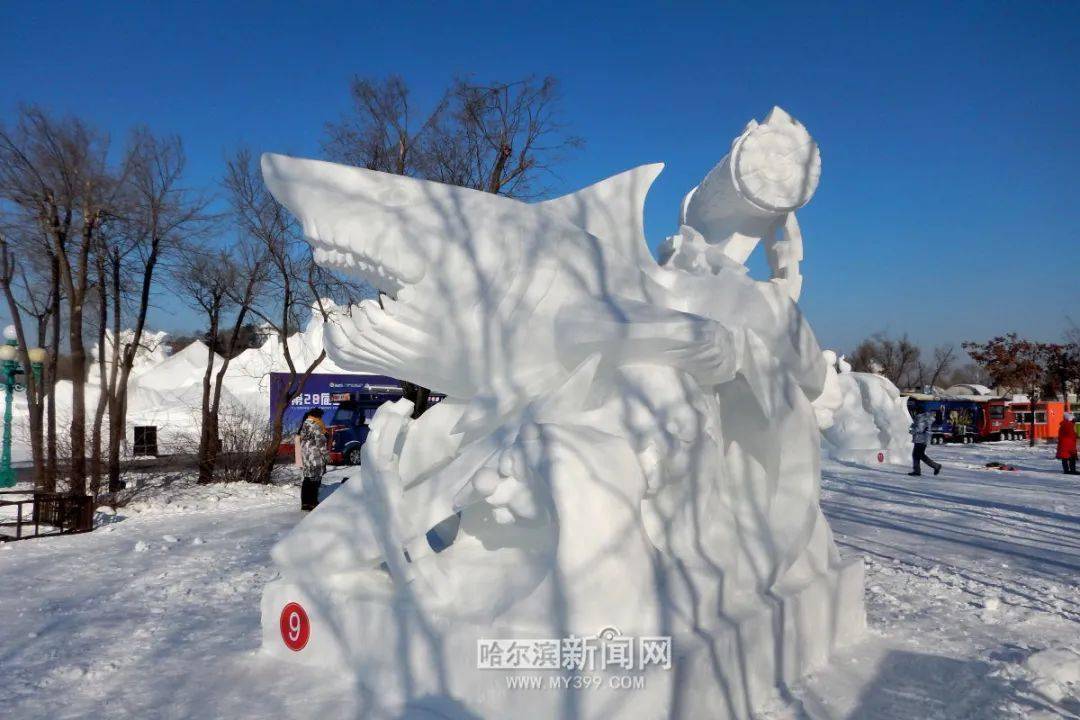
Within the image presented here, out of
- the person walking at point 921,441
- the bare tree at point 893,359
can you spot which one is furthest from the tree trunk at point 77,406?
the bare tree at point 893,359

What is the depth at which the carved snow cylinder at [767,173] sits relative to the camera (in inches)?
219

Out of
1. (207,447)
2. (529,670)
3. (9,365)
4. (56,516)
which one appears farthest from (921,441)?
(9,365)

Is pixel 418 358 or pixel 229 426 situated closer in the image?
pixel 418 358

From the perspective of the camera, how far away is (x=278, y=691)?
3.69 metres

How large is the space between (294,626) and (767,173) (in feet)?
13.7

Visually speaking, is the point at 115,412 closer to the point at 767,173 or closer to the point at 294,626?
the point at 294,626

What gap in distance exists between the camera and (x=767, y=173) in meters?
5.64

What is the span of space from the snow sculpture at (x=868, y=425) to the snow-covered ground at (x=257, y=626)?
7.29 m

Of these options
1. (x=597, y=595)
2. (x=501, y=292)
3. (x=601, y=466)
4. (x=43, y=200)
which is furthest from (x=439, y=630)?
(x=43, y=200)

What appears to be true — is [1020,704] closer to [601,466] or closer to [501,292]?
[601,466]

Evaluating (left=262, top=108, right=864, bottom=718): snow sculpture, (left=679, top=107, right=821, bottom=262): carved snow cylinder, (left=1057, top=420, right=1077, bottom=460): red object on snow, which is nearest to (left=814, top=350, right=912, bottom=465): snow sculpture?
(left=1057, top=420, right=1077, bottom=460): red object on snow

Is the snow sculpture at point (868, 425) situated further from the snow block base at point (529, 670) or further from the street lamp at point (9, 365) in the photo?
the street lamp at point (9, 365)

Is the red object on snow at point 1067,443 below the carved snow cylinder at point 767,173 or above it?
below

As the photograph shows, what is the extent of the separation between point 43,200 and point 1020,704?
33.7 feet
